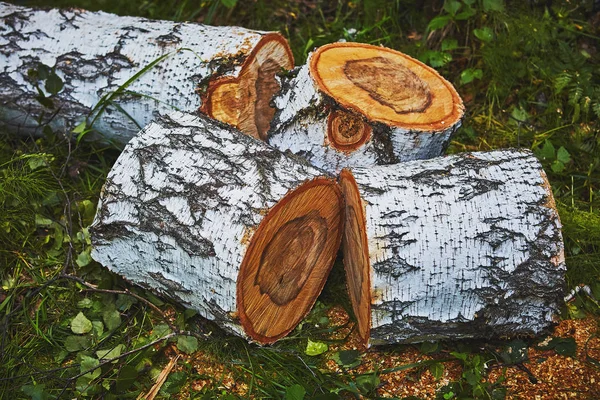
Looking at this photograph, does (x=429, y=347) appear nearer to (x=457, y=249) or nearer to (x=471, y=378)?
(x=471, y=378)

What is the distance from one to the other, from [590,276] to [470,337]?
0.64 meters

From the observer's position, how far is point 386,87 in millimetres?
2711

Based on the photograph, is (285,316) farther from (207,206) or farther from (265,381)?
(207,206)

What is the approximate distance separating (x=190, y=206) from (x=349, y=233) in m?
0.63

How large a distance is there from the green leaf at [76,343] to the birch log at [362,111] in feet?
3.68

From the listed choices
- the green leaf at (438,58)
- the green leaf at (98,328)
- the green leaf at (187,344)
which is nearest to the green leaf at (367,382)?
the green leaf at (187,344)

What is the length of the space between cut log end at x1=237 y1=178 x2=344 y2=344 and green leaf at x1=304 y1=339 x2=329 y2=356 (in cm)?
11

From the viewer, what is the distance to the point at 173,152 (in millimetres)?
2434

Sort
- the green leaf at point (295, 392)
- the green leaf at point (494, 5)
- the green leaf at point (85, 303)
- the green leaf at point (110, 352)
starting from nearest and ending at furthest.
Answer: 1. the green leaf at point (295, 392)
2. the green leaf at point (110, 352)
3. the green leaf at point (85, 303)
4. the green leaf at point (494, 5)

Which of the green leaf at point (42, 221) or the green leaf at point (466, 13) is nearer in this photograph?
the green leaf at point (42, 221)

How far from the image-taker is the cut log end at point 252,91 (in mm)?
2928

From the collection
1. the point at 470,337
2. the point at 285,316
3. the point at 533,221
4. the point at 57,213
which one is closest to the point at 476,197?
the point at 533,221

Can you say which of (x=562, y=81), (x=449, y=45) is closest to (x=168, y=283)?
(x=449, y=45)

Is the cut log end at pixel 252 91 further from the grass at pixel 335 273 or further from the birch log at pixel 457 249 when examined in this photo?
the birch log at pixel 457 249
